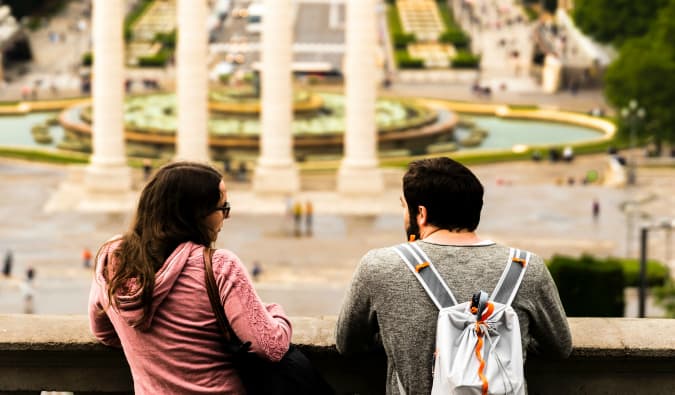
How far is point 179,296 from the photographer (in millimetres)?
10680

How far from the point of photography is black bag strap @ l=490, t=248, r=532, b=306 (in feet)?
35.2

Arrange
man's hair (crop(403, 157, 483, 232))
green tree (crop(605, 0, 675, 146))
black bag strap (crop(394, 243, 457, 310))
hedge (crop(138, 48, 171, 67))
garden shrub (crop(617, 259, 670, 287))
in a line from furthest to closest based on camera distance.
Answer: hedge (crop(138, 48, 171, 67)) < green tree (crop(605, 0, 675, 146)) < garden shrub (crop(617, 259, 670, 287)) < man's hair (crop(403, 157, 483, 232)) < black bag strap (crop(394, 243, 457, 310))

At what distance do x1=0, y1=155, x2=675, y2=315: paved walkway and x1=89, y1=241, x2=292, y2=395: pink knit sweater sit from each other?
3785cm

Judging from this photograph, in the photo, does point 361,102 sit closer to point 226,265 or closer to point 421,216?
point 421,216

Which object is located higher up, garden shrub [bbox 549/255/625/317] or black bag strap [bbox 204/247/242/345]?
black bag strap [bbox 204/247/242/345]

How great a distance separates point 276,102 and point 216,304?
53.9 m

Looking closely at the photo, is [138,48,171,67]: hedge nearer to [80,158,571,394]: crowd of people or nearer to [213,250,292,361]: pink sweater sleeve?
[80,158,571,394]: crowd of people

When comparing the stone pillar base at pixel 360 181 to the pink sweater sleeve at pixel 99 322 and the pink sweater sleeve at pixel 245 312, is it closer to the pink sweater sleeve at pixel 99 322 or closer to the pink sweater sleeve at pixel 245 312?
the pink sweater sleeve at pixel 99 322

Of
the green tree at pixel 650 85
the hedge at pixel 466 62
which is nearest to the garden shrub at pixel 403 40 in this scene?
the hedge at pixel 466 62

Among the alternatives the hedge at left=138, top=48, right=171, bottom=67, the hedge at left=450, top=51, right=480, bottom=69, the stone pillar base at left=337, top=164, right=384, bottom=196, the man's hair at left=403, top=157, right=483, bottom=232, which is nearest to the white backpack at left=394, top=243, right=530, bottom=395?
the man's hair at left=403, top=157, right=483, bottom=232

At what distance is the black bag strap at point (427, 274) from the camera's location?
10.7 metres

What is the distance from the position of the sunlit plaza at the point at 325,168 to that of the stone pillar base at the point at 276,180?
64 millimetres

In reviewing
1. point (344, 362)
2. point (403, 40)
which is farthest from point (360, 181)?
point (403, 40)

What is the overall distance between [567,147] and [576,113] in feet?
69.8
